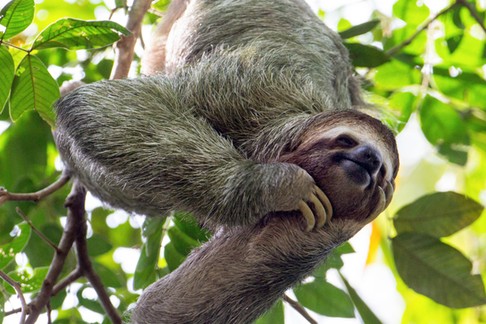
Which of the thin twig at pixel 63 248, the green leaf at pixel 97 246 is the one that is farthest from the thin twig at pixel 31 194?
the green leaf at pixel 97 246

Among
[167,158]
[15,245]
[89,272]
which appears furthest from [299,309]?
[15,245]

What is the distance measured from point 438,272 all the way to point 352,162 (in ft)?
5.39

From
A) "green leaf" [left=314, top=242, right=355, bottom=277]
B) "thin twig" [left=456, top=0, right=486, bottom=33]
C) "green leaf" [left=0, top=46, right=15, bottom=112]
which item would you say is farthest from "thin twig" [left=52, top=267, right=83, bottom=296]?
"thin twig" [left=456, top=0, right=486, bottom=33]

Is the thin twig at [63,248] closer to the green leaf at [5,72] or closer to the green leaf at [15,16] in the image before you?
the green leaf at [5,72]

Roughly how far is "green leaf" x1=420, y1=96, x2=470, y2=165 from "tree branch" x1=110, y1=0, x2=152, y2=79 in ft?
7.46

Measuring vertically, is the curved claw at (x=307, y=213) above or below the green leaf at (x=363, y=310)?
above

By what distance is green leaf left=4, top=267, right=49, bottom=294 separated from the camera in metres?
4.49

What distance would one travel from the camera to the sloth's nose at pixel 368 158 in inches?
134

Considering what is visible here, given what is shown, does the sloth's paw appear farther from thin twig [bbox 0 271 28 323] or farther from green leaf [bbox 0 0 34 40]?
green leaf [bbox 0 0 34 40]

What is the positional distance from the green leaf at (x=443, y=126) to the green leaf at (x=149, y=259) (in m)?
2.26

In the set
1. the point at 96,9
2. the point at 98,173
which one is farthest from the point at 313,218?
the point at 96,9

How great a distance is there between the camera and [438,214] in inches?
193

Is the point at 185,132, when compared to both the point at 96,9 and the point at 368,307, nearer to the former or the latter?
the point at 368,307

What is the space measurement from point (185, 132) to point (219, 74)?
813 millimetres
